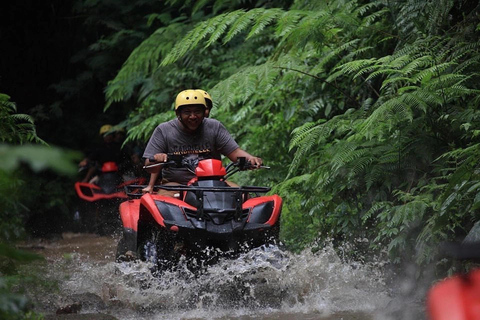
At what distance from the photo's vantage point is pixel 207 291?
7.01 meters

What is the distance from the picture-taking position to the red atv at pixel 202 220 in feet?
22.7

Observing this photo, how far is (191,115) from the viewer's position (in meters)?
8.05

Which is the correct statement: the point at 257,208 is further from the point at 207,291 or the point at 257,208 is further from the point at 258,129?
the point at 258,129

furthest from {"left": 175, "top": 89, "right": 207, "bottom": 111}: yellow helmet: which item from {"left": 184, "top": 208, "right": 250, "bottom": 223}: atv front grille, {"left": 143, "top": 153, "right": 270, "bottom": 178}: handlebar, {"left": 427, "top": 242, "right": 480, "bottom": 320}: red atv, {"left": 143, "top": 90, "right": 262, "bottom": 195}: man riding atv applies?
{"left": 427, "top": 242, "right": 480, "bottom": 320}: red atv

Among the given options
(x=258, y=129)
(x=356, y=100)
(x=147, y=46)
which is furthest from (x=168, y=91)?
(x=356, y=100)

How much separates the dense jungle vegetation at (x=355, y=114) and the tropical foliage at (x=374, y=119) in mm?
15

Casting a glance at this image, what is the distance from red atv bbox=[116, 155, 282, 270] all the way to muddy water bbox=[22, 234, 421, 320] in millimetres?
173

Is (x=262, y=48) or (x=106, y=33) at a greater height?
(x=106, y=33)

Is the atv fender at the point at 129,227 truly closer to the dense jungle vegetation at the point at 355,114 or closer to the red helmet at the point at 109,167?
the dense jungle vegetation at the point at 355,114

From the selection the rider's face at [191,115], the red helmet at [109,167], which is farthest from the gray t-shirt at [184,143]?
the red helmet at [109,167]

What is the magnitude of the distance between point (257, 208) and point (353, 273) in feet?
3.30

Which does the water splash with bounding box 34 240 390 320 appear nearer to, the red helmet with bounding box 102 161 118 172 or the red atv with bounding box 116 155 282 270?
the red atv with bounding box 116 155 282 270

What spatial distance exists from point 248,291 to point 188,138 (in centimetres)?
175

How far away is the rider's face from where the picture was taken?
8.06 meters
